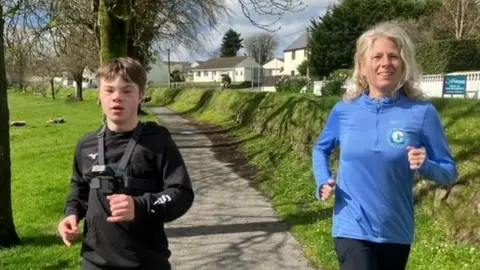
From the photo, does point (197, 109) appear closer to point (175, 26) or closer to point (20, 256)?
point (175, 26)

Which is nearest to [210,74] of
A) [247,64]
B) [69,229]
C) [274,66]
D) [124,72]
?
[247,64]

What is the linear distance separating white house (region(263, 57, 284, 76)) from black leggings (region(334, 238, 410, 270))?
108 metres

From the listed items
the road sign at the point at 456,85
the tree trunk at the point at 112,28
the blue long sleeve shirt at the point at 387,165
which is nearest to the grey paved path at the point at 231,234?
the tree trunk at the point at 112,28

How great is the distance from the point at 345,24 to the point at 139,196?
5386 cm

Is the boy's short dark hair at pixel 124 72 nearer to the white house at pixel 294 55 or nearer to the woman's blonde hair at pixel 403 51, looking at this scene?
the woman's blonde hair at pixel 403 51

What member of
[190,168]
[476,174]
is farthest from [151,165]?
[190,168]

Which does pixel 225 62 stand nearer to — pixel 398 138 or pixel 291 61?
pixel 291 61

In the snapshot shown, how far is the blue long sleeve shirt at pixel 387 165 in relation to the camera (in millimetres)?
2910

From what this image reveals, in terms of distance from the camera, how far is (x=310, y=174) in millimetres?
10289

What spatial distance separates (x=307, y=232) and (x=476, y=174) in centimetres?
221

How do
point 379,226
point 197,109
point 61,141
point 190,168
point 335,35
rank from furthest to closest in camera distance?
point 335,35 → point 197,109 → point 61,141 → point 190,168 → point 379,226

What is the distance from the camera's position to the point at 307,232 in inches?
279

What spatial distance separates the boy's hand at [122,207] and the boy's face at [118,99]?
18.5 inches

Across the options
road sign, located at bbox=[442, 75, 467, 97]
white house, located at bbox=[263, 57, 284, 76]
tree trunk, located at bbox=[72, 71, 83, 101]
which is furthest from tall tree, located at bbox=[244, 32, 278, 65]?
road sign, located at bbox=[442, 75, 467, 97]
